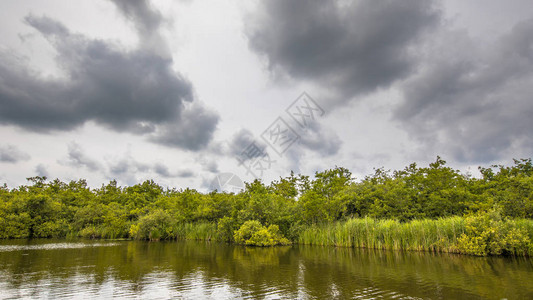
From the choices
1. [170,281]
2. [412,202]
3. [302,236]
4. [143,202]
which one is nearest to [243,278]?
[170,281]

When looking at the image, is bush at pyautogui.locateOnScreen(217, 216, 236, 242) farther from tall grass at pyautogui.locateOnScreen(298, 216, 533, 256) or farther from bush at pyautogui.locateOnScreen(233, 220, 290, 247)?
tall grass at pyautogui.locateOnScreen(298, 216, 533, 256)

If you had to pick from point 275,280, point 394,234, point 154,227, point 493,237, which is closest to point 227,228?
point 154,227

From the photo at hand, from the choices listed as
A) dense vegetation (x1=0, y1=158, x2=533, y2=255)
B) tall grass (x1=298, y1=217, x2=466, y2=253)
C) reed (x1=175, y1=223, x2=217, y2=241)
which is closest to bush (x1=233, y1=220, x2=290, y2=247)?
dense vegetation (x1=0, y1=158, x2=533, y2=255)

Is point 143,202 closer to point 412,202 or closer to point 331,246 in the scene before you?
point 331,246

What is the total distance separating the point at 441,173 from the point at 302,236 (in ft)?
53.6

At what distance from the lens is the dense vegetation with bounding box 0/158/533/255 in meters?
20.5

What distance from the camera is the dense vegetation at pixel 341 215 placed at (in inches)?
806

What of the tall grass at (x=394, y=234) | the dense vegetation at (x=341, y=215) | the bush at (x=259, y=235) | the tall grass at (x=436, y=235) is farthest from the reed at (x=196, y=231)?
the tall grass at (x=436, y=235)

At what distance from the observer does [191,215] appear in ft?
139

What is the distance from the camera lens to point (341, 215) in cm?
3294

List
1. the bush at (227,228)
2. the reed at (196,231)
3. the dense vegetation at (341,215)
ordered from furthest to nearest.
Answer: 1. the reed at (196,231)
2. the bush at (227,228)
3. the dense vegetation at (341,215)

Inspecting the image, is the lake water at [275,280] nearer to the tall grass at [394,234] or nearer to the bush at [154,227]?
the tall grass at [394,234]

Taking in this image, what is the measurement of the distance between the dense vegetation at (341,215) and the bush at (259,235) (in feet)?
0.37

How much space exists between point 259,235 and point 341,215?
34.9ft
